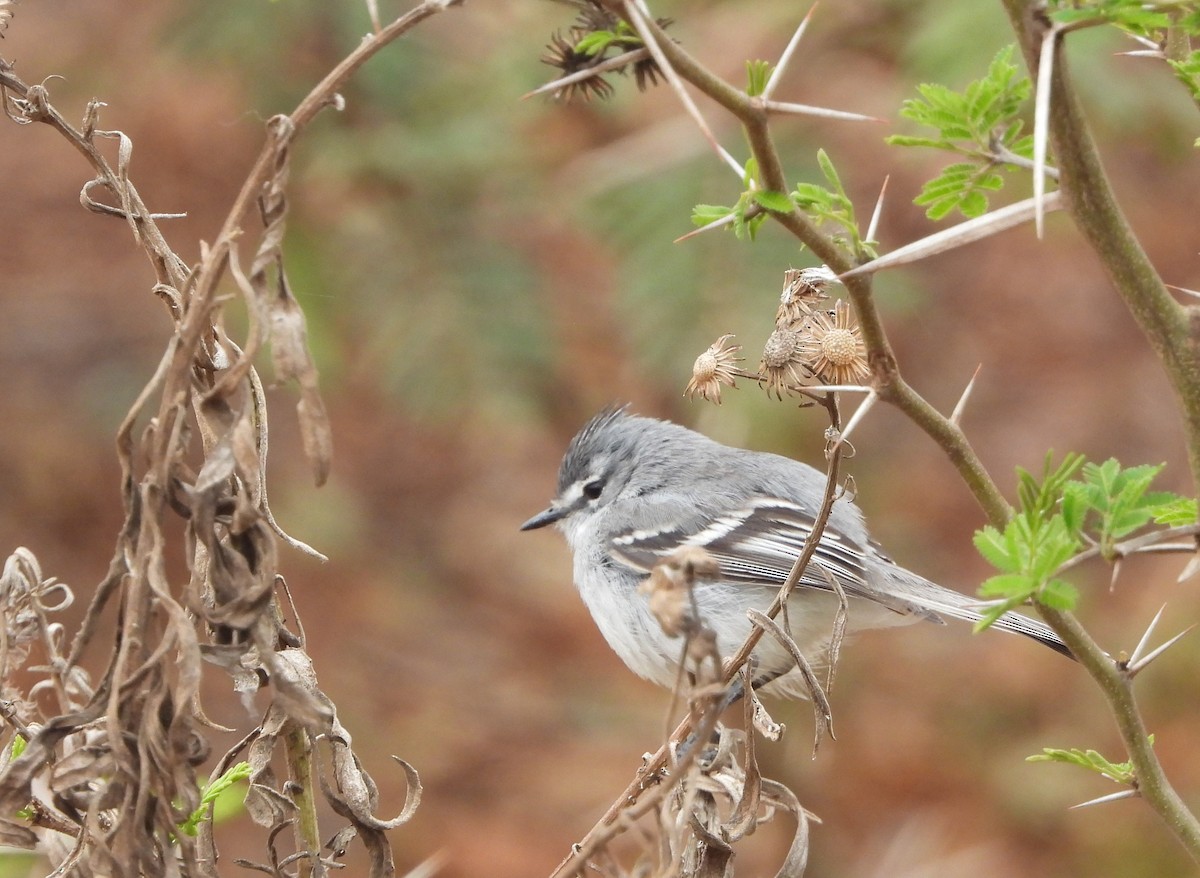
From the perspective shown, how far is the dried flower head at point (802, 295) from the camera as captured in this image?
2.24 m

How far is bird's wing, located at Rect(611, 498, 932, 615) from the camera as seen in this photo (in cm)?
448

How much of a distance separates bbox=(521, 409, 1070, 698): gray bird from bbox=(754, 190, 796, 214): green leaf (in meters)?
2.36

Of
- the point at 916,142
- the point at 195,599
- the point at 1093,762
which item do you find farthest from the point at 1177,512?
the point at 195,599

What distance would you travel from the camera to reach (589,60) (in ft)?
7.39

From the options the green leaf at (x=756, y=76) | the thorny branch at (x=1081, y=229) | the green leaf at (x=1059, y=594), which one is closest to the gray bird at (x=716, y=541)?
the thorny branch at (x=1081, y=229)

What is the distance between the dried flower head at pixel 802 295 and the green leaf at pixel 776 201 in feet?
0.81

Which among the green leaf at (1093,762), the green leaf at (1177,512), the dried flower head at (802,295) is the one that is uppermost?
the dried flower head at (802,295)

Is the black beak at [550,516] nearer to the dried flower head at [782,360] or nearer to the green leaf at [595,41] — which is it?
the dried flower head at [782,360]

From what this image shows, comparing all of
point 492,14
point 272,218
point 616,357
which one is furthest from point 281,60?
point 272,218

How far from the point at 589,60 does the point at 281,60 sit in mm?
4969

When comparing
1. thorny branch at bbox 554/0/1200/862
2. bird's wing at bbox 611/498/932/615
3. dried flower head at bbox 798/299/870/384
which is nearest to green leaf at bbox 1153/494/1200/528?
thorny branch at bbox 554/0/1200/862

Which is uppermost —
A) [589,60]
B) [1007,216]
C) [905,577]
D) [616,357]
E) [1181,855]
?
[589,60]

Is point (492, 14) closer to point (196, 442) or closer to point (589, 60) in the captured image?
point (196, 442)

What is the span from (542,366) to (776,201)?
17.2 ft
